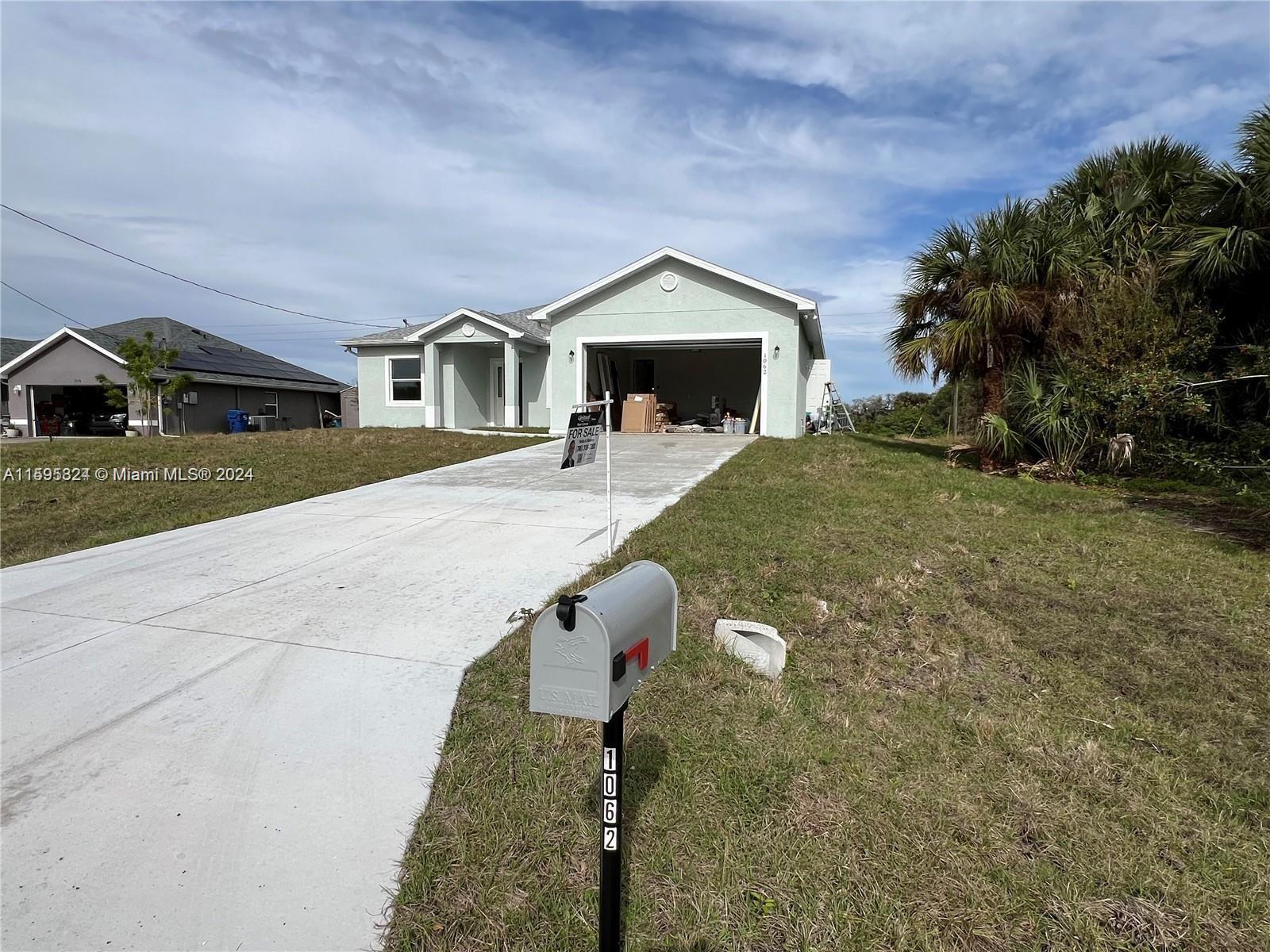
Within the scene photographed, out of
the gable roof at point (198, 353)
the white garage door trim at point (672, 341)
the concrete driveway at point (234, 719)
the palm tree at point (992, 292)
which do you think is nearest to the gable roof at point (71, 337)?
the gable roof at point (198, 353)

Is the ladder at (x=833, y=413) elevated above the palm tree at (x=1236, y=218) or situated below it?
Answer: below

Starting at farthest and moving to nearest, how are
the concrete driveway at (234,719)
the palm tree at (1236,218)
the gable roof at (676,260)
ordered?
the gable roof at (676,260)
the palm tree at (1236,218)
the concrete driveway at (234,719)

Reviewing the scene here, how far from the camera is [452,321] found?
19.2m

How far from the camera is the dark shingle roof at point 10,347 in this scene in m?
27.5

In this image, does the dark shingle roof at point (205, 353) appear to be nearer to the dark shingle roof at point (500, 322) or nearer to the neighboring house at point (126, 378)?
the neighboring house at point (126, 378)

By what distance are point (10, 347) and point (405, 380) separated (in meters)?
20.5

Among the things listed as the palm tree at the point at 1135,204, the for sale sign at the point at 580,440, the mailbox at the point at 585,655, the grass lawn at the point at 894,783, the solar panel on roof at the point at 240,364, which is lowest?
the grass lawn at the point at 894,783

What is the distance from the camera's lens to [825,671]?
3996 mm

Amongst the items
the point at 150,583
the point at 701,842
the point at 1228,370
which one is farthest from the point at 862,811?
the point at 1228,370

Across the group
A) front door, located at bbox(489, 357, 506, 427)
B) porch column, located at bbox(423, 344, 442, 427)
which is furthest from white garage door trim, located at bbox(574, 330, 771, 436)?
porch column, located at bbox(423, 344, 442, 427)

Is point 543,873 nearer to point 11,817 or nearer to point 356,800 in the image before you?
point 356,800

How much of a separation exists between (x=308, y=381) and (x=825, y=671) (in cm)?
3026

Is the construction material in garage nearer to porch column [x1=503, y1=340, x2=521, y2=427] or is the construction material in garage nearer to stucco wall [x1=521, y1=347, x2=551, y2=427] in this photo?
stucco wall [x1=521, y1=347, x2=551, y2=427]

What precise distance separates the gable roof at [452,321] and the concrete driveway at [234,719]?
12821 mm
